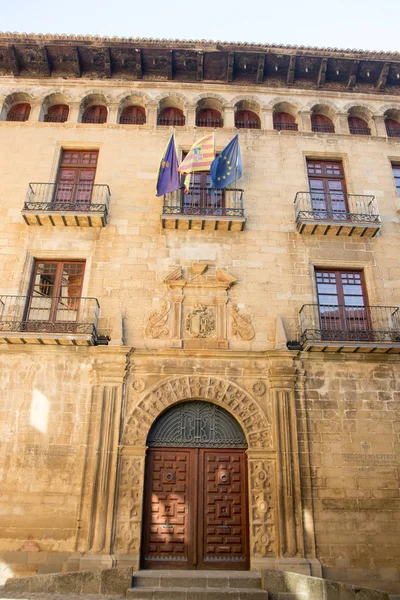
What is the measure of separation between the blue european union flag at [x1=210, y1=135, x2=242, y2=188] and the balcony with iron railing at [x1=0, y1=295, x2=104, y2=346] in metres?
4.64

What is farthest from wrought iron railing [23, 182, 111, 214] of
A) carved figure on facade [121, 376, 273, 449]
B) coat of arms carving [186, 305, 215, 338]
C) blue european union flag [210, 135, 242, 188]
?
carved figure on facade [121, 376, 273, 449]

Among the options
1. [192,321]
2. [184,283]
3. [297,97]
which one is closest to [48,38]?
[297,97]

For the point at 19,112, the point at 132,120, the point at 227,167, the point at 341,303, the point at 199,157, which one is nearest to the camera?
the point at 341,303

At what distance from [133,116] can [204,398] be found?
9152mm

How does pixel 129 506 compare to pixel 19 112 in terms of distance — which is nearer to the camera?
pixel 129 506

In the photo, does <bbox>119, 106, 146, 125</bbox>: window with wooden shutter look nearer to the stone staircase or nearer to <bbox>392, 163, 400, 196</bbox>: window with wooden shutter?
<bbox>392, 163, 400, 196</bbox>: window with wooden shutter

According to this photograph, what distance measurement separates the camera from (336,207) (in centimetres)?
1364

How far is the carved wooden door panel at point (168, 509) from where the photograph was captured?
9992 mm

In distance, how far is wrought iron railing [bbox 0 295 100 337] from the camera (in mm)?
11336

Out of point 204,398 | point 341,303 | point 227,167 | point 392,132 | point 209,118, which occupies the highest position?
point 209,118

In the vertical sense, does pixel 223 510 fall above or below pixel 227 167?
below

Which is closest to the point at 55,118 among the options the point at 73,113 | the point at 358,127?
the point at 73,113

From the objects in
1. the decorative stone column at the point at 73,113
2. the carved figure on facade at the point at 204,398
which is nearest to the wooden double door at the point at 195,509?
the carved figure on facade at the point at 204,398

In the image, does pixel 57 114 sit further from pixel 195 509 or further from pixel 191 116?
pixel 195 509
